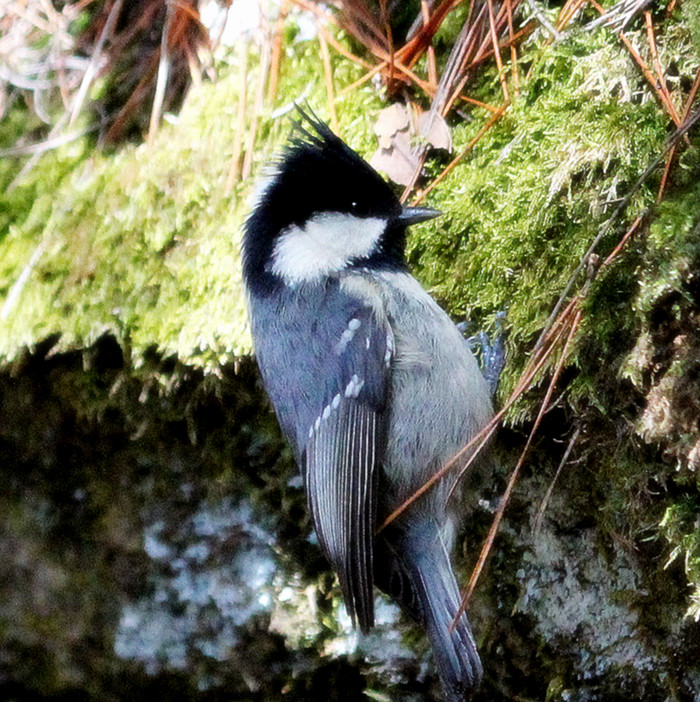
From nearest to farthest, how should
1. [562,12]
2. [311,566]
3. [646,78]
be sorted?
[646,78], [562,12], [311,566]

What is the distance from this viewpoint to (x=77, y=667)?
7.19 feet

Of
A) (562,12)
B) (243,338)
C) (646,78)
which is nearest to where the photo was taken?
(646,78)

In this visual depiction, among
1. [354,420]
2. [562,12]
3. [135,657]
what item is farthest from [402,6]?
[135,657]

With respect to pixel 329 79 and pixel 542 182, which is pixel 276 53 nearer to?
pixel 329 79

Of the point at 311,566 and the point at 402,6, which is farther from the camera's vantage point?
the point at 311,566

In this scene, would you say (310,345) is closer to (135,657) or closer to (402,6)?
(402,6)

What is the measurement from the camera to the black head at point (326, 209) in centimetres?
158

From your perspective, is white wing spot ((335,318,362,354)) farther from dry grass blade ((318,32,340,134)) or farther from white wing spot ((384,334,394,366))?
dry grass blade ((318,32,340,134))

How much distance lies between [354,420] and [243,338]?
331 millimetres

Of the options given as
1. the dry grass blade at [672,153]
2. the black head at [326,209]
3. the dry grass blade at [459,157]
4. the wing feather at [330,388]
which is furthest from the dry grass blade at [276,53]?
the dry grass blade at [672,153]

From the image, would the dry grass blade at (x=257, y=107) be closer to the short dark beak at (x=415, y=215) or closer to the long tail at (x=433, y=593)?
the short dark beak at (x=415, y=215)

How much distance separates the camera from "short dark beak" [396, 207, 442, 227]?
1565 millimetres

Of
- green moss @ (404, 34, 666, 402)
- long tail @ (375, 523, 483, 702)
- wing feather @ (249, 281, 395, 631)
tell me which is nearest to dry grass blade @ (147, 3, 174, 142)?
wing feather @ (249, 281, 395, 631)

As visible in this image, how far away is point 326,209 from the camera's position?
1.66 m
